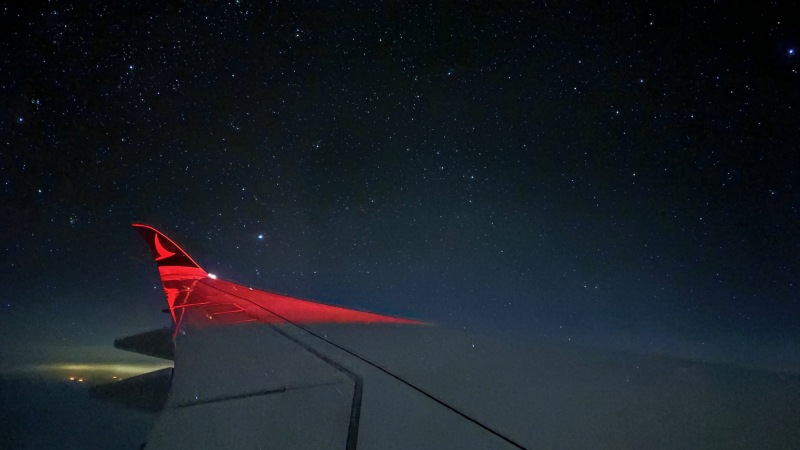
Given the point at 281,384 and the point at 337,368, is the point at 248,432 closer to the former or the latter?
the point at 281,384

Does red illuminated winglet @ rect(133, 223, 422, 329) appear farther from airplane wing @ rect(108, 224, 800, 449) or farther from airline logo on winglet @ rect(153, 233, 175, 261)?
airplane wing @ rect(108, 224, 800, 449)

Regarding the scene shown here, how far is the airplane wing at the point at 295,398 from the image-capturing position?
66 cm

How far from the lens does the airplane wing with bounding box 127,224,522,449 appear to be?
26.1 inches

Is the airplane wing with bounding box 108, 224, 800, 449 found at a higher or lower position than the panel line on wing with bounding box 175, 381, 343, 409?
higher

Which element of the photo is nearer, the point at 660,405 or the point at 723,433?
the point at 723,433

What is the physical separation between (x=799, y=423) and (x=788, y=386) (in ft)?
1.22

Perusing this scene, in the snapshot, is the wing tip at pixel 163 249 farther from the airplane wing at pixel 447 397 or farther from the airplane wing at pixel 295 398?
the airplane wing at pixel 447 397

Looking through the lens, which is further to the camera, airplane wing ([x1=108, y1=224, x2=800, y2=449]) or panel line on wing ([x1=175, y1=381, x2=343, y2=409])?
panel line on wing ([x1=175, y1=381, x2=343, y2=409])

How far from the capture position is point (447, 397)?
835 mm

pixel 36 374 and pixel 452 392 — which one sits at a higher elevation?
pixel 452 392

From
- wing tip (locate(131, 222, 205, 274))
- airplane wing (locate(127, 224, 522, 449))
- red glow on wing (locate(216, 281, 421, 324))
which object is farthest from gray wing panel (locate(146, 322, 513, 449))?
wing tip (locate(131, 222, 205, 274))

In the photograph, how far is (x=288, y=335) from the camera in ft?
5.13

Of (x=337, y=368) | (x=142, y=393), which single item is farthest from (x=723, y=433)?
(x=142, y=393)

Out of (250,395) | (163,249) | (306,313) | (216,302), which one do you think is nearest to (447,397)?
(250,395)
